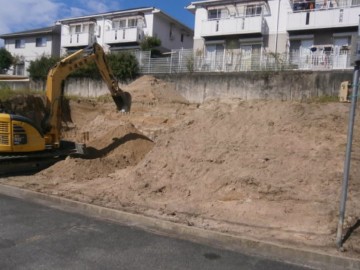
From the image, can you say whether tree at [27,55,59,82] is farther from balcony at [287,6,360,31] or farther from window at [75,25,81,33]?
balcony at [287,6,360,31]

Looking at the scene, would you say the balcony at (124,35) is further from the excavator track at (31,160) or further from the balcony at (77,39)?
the excavator track at (31,160)

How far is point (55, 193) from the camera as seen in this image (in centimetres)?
959

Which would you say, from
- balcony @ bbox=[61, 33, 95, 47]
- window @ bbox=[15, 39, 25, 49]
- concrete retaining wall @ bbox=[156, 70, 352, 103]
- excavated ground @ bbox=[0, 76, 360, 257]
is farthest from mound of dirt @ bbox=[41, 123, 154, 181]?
window @ bbox=[15, 39, 25, 49]

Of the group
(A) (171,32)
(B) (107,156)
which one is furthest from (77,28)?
(B) (107,156)

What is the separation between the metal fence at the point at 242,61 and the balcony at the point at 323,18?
464 centimetres

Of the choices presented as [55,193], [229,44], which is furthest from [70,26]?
[55,193]

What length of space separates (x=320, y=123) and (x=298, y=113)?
81cm

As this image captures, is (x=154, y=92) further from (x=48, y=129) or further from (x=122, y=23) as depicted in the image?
(x=122, y=23)

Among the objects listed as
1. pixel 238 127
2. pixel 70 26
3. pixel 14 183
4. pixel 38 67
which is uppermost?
pixel 70 26

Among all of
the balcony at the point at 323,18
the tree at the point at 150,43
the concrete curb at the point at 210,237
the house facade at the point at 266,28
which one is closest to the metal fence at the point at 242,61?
the house facade at the point at 266,28

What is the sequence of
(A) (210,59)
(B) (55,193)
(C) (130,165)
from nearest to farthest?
(B) (55,193) → (C) (130,165) → (A) (210,59)

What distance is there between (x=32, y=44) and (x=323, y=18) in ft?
97.3

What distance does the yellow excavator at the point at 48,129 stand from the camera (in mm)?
11148

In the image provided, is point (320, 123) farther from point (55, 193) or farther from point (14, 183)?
point (14, 183)
